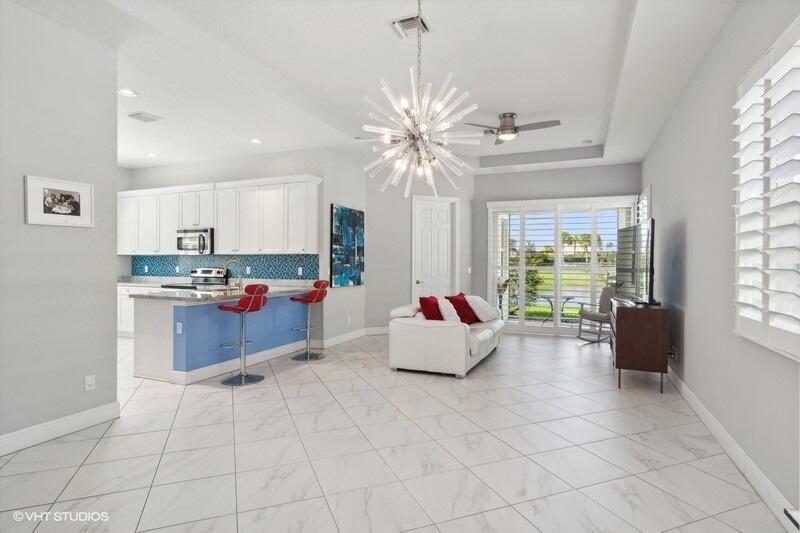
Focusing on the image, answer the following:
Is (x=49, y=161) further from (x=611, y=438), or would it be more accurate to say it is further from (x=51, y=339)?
(x=611, y=438)

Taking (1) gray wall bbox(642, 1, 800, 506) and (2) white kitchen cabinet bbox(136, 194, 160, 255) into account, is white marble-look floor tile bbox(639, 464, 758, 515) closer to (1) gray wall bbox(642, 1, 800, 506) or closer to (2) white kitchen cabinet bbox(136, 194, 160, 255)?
(1) gray wall bbox(642, 1, 800, 506)

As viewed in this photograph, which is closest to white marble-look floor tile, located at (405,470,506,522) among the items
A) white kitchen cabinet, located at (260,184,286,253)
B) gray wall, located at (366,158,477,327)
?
white kitchen cabinet, located at (260,184,286,253)

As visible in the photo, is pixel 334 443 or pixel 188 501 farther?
pixel 334 443

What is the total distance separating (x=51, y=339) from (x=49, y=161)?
126 centimetres

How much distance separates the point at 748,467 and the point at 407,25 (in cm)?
379

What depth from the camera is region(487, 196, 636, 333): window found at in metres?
7.36

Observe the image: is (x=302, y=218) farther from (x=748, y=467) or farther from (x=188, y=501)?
(x=748, y=467)

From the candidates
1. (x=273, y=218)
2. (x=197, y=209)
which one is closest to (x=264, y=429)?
(x=273, y=218)

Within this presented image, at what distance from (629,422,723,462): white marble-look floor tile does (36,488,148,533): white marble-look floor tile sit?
10.5 ft

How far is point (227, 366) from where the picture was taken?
4.97 meters

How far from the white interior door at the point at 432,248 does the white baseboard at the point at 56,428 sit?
495 cm

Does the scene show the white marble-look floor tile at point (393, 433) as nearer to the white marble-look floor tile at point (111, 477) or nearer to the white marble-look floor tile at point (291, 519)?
the white marble-look floor tile at point (291, 519)

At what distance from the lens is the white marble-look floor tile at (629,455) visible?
8.91 ft

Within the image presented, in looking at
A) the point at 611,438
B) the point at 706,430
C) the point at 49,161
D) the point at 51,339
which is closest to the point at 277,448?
the point at 51,339
